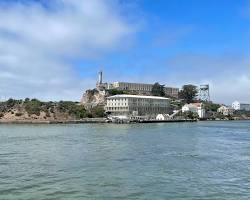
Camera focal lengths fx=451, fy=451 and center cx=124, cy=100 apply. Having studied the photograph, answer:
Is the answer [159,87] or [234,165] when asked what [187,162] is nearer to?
[234,165]

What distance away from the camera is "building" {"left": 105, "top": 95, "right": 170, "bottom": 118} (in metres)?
157

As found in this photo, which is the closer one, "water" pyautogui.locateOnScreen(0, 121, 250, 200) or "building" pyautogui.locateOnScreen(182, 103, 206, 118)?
"water" pyautogui.locateOnScreen(0, 121, 250, 200)

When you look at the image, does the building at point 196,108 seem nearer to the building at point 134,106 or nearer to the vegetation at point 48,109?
the building at point 134,106

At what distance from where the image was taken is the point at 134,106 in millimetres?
159000

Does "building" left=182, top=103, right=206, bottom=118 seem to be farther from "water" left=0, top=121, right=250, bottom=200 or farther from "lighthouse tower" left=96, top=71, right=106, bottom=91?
"water" left=0, top=121, right=250, bottom=200

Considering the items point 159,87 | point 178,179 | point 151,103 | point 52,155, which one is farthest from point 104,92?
point 178,179

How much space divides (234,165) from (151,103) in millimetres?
138779

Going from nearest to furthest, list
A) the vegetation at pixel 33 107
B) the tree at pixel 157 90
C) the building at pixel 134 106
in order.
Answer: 1. the vegetation at pixel 33 107
2. the building at pixel 134 106
3. the tree at pixel 157 90

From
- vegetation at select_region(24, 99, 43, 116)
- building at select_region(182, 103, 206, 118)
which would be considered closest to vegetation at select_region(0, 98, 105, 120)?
vegetation at select_region(24, 99, 43, 116)

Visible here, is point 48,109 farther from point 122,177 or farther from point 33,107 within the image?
point 122,177

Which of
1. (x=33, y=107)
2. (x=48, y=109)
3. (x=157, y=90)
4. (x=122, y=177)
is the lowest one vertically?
(x=122, y=177)

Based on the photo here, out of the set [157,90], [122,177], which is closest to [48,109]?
[157,90]

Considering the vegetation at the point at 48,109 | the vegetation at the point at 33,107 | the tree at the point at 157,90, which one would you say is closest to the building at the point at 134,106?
the vegetation at the point at 48,109

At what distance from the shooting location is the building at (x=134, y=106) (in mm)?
156625
